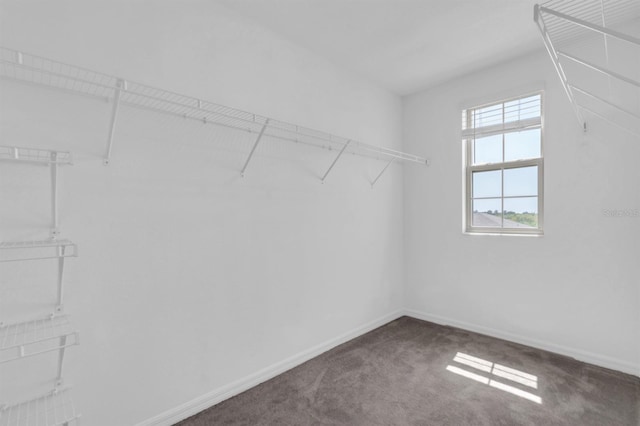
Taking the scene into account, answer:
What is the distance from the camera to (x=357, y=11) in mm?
2193

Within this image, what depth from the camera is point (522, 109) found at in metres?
2.93

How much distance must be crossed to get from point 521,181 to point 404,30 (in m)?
1.77

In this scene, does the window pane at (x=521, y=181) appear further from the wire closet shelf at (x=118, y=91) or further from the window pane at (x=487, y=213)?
the wire closet shelf at (x=118, y=91)

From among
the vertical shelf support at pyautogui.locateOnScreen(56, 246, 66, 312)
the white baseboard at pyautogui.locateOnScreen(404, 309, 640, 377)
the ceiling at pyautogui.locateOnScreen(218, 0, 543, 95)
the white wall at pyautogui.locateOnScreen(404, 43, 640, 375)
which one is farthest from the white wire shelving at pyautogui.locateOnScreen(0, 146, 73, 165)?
Answer: the white baseboard at pyautogui.locateOnScreen(404, 309, 640, 377)

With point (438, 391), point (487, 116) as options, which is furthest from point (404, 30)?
point (438, 391)

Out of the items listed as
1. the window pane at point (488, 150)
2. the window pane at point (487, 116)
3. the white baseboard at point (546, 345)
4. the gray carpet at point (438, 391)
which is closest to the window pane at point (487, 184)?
the window pane at point (488, 150)

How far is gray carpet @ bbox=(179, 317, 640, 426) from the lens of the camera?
→ 6.15 feet

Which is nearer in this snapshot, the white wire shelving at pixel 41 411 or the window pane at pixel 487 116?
the white wire shelving at pixel 41 411

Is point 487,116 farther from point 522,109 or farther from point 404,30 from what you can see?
point 404,30

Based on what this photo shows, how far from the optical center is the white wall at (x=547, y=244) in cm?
241

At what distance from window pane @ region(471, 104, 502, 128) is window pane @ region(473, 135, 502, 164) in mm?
146

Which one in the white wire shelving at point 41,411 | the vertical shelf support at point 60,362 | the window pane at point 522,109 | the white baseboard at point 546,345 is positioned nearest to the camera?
the white wire shelving at point 41,411

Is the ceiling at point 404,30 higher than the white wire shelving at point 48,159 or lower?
higher

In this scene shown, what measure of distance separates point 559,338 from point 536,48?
8.26 feet
